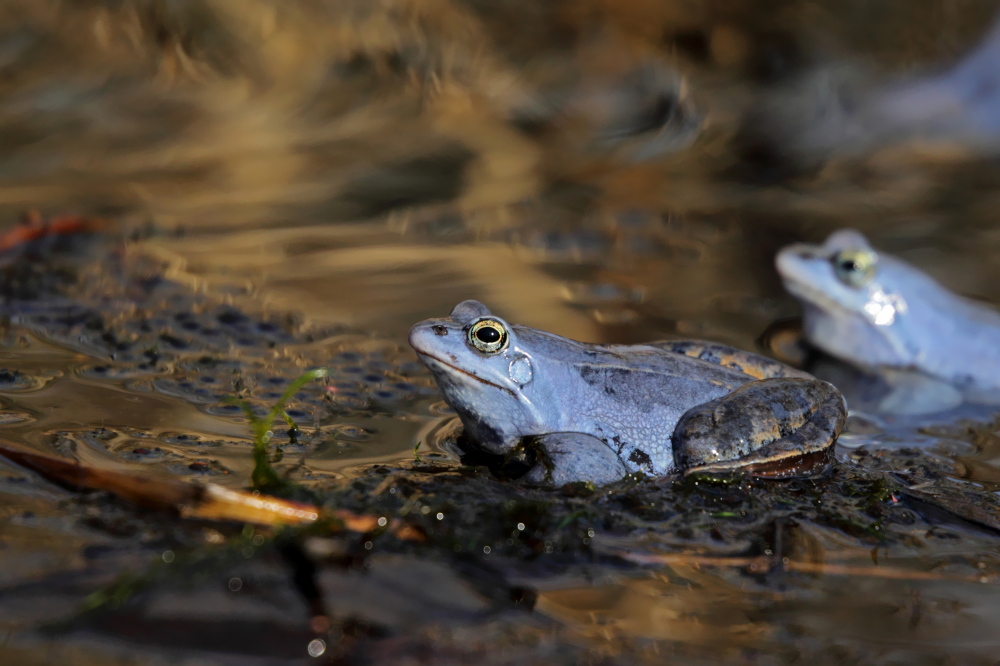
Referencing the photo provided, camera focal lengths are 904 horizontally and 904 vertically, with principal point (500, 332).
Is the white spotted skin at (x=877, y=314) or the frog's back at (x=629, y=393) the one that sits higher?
the white spotted skin at (x=877, y=314)

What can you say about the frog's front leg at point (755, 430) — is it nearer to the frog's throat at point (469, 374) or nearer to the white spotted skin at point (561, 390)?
the white spotted skin at point (561, 390)

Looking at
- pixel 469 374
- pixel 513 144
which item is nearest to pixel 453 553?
pixel 469 374

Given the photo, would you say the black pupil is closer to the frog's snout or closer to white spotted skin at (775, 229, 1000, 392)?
the frog's snout

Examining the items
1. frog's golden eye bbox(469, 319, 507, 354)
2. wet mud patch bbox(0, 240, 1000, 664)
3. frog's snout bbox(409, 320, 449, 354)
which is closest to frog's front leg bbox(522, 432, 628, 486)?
wet mud patch bbox(0, 240, 1000, 664)

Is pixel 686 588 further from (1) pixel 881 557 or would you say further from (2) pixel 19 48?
(2) pixel 19 48

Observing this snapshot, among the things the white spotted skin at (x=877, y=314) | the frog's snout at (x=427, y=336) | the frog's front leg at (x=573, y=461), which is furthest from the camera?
the white spotted skin at (x=877, y=314)

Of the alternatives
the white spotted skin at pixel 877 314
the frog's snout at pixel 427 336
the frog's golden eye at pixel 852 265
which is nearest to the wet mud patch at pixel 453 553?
the frog's snout at pixel 427 336

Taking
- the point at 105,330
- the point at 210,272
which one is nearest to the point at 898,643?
the point at 105,330
